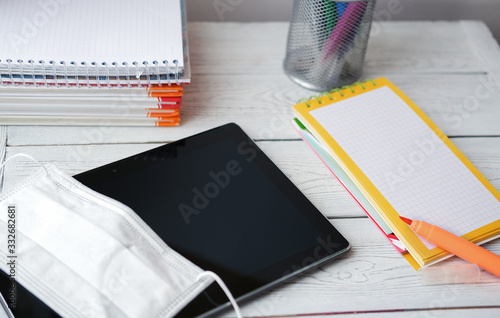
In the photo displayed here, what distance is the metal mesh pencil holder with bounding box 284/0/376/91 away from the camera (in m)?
0.84

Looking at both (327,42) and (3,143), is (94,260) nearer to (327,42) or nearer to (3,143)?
(3,143)

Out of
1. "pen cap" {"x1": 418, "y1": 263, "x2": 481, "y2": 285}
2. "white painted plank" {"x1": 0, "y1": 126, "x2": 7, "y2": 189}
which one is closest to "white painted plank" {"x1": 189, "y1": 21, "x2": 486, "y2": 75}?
"white painted plank" {"x1": 0, "y1": 126, "x2": 7, "y2": 189}

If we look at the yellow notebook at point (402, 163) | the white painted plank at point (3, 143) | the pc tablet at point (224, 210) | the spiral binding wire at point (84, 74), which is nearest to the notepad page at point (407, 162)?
the yellow notebook at point (402, 163)

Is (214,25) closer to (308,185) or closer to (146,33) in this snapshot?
(146,33)

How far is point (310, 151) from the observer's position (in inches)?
32.7

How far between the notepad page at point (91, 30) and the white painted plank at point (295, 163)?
0.12 m

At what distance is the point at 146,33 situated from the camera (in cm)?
84

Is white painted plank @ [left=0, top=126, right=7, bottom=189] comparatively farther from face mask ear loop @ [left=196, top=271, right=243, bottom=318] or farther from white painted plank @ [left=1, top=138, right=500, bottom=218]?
face mask ear loop @ [left=196, top=271, right=243, bottom=318]

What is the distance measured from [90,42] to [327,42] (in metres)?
0.35

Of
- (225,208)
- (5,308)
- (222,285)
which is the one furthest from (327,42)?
(5,308)

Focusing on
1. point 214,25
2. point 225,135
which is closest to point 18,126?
point 225,135

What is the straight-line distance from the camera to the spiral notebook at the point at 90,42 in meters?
0.76

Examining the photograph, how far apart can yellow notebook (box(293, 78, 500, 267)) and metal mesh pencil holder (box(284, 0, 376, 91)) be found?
4cm

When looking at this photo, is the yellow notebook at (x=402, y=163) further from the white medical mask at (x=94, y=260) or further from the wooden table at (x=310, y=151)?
the white medical mask at (x=94, y=260)
